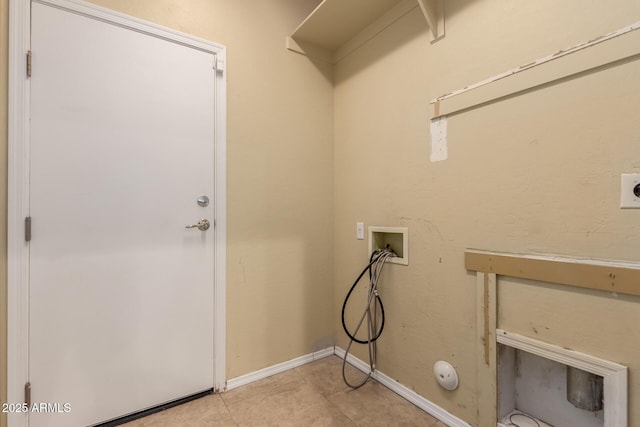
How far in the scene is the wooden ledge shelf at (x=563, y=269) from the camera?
0.97m

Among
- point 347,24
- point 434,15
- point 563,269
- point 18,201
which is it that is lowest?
point 563,269

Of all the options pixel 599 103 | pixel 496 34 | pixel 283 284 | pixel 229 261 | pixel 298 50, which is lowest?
pixel 283 284

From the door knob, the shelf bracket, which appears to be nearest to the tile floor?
the door knob

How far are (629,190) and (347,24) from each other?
178cm

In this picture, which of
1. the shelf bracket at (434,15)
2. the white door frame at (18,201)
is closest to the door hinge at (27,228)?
the white door frame at (18,201)

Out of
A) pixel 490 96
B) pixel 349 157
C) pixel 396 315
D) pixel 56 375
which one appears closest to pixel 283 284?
pixel 396 315

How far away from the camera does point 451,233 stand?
1.51 m

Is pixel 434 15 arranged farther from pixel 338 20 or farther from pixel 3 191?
pixel 3 191

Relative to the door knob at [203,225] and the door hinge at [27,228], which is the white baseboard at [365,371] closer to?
the door knob at [203,225]

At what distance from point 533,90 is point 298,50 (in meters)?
1.56

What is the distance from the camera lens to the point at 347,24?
1.98m

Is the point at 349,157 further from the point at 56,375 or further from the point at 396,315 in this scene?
the point at 56,375

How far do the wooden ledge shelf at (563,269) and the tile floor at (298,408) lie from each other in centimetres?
90

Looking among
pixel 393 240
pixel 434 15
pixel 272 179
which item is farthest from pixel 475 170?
pixel 272 179
